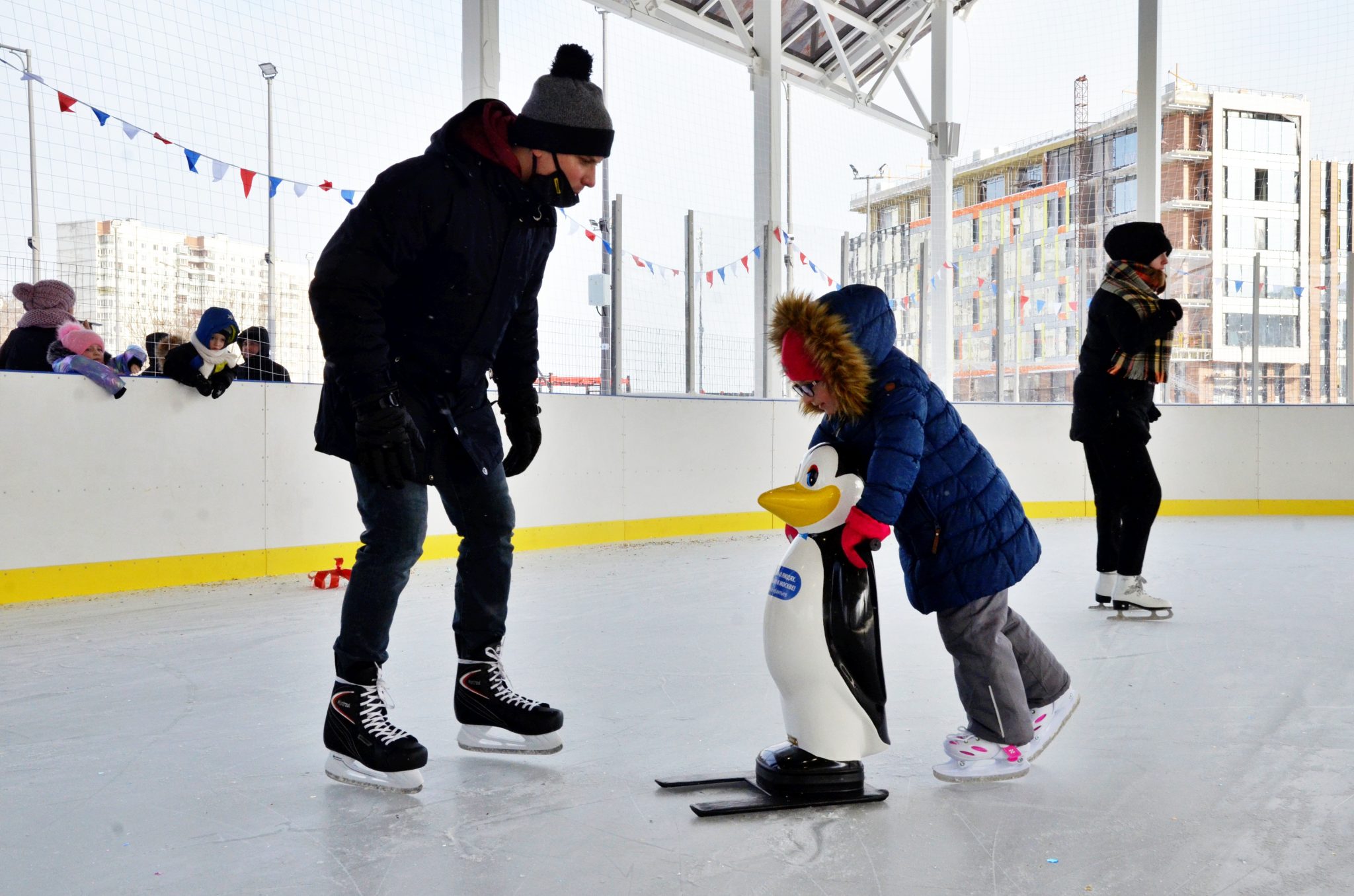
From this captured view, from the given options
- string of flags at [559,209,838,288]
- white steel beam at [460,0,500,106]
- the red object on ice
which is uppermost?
white steel beam at [460,0,500,106]

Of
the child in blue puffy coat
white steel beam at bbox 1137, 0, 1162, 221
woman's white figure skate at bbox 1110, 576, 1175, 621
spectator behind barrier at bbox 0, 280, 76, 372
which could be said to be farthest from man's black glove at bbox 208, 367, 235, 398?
white steel beam at bbox 1137, 0, 1162, 221

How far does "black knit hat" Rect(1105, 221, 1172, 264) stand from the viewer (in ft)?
12.7

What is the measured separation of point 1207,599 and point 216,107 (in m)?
5.00

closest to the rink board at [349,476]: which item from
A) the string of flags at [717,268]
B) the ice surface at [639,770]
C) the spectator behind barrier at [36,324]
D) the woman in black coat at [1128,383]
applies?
the spectator behind barrier at [36,324]

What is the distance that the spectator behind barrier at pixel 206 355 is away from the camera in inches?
192

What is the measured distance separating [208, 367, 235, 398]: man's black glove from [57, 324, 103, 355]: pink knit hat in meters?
0.50

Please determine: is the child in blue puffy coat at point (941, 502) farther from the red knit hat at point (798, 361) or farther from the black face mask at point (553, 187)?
the black face mask at point (553, 187)

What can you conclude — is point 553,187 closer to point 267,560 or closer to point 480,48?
point 267,560

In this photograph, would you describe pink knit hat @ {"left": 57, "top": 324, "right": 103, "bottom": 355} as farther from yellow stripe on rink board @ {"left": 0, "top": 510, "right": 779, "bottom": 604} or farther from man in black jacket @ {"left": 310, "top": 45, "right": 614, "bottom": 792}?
man in black jacket @ {"left": 310, "top": 45, "right": 614, "bottom": 792}

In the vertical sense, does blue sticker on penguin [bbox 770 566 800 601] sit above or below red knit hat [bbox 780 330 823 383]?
below

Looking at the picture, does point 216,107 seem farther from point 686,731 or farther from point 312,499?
point 686,731

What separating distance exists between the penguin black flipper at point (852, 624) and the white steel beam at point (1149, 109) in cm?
787

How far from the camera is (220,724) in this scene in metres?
2.50

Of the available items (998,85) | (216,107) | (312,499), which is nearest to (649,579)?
(312,499)
